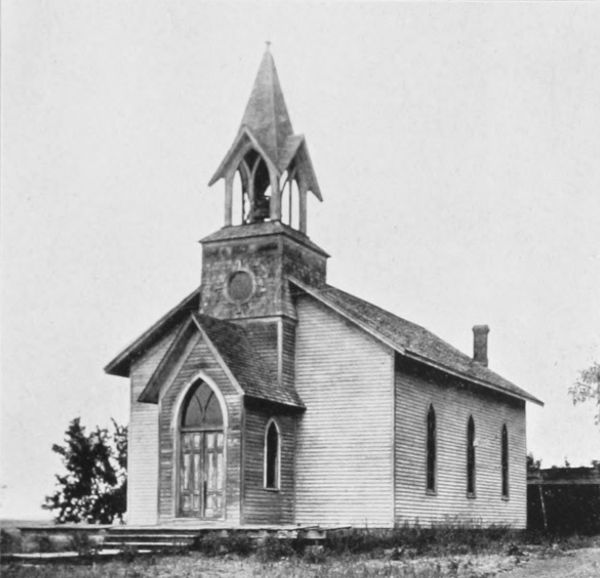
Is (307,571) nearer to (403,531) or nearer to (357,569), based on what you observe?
(357,569)

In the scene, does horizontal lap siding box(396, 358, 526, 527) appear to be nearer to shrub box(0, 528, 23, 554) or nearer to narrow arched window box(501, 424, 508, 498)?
narrow arched window box(501, 424, 508, 498)

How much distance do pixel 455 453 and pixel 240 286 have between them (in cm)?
856

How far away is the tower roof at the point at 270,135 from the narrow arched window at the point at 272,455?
23.3 ft

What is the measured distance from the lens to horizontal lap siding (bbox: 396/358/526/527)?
2934 cm

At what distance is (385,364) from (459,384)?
5.91m

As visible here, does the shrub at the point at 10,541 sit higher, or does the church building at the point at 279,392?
the church building at the point at 279,392

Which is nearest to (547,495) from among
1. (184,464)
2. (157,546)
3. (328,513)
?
(328,513)

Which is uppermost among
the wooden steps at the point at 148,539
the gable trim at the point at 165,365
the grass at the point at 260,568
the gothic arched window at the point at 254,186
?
the gothic arched window at the point at 254,186

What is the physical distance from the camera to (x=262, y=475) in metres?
27.8

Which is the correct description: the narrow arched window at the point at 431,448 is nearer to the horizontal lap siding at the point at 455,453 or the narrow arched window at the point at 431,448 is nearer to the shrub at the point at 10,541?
the horizontal lap siding at the point at 455,453

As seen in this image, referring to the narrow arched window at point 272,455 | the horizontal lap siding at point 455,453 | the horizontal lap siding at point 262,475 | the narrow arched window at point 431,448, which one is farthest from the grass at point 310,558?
the narrow arched window at point 431,448

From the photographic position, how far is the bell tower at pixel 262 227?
30.0 meters

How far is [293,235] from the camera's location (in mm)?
30531

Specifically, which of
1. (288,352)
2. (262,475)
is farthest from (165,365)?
(262,475)
